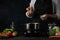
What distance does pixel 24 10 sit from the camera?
2.06m

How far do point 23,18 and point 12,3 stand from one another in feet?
0.62

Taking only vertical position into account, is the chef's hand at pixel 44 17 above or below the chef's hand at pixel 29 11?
below

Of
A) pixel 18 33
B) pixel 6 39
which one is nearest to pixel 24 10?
pixel 18 33

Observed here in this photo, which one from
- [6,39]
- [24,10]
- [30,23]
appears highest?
[24,10]

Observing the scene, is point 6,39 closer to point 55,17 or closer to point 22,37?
point 22,37

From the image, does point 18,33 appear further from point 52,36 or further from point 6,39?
point 52,36

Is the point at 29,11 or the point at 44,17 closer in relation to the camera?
the point at 29,11

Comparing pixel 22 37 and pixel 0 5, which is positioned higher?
pixel 0 5

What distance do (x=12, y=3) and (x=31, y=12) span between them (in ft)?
0.97

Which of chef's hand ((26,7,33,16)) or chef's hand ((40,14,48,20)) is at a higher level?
chef's hand ((26,7,33,16))

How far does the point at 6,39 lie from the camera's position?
6.01 ft

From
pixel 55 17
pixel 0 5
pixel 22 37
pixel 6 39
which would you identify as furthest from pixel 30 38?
pixel 0 5

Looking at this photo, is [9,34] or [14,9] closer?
[9,34]

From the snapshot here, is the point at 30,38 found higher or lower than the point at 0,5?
lower
